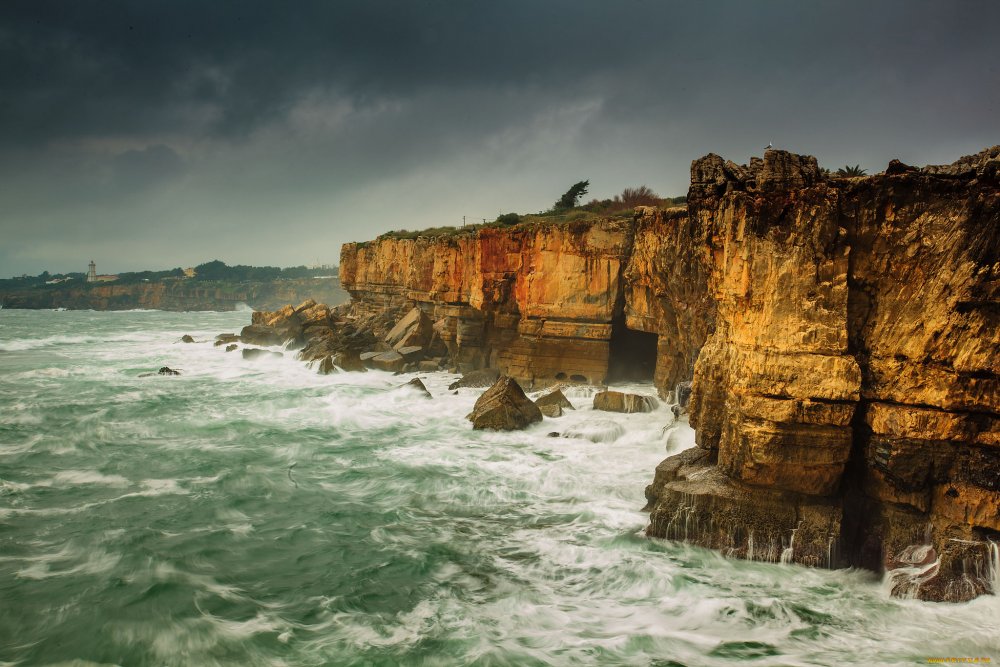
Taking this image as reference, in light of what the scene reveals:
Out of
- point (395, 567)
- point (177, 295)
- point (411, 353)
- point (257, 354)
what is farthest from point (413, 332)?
point (177, 295)

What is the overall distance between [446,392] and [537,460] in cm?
925

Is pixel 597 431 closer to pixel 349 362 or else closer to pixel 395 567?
pixel 395 567

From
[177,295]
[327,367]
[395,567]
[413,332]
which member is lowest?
[395,567]

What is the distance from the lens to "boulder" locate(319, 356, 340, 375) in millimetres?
26859

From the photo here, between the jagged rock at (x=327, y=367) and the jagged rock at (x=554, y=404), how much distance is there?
1296cm

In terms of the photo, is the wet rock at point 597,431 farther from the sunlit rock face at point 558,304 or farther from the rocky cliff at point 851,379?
the rocky cliff at point 851,379

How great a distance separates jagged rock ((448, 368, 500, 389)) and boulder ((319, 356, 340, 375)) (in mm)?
7377

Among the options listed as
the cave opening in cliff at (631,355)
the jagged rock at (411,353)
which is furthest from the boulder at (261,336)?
the cave opening in cliff at (631,355)

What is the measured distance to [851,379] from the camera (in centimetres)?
748

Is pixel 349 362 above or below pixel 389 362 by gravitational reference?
below

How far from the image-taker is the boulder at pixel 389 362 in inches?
1053

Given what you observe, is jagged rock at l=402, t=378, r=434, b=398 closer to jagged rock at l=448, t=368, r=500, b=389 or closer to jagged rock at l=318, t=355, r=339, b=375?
jagged rock at l=448, t=368, r=500, b=389

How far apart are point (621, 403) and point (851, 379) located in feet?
32.3

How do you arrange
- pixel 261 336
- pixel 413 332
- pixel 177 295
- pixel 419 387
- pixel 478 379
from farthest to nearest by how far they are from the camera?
pixel 177 295
pixel 261 336
pixel 413 332
pixel 478 379
pixel 419 387
